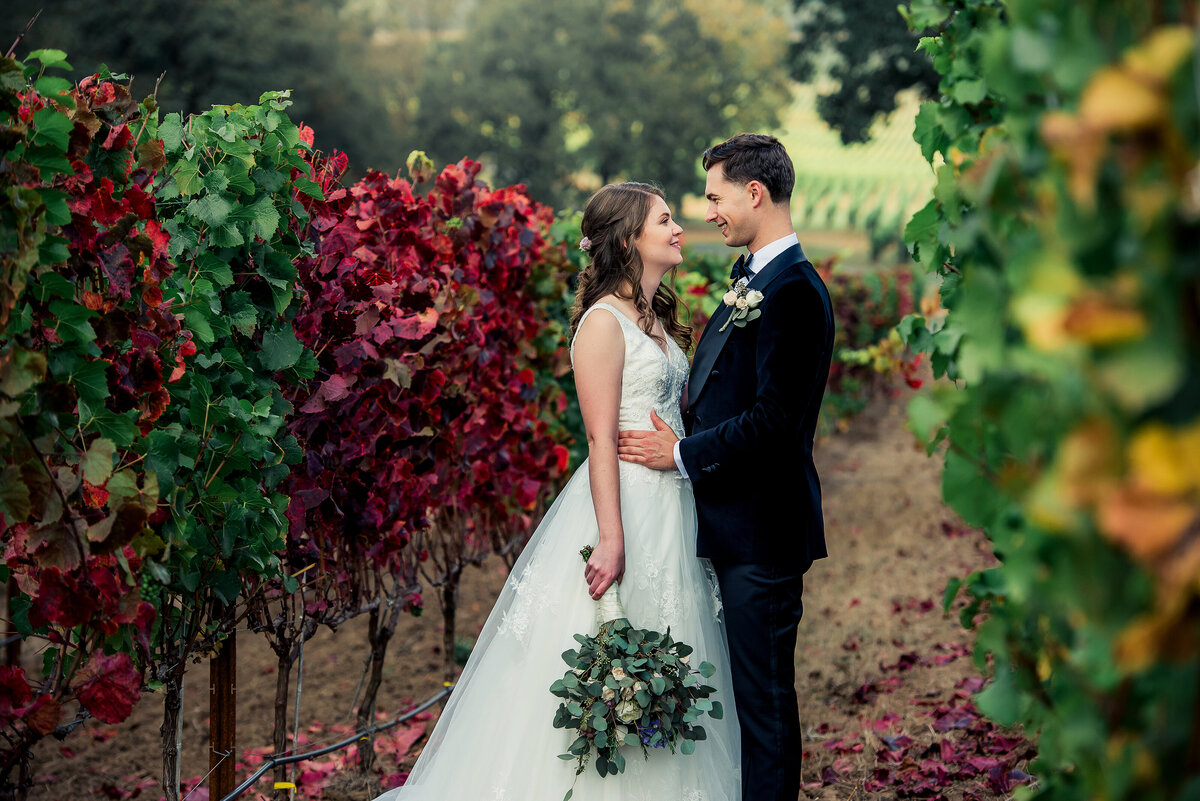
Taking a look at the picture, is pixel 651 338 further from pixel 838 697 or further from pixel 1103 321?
pixel 838 697

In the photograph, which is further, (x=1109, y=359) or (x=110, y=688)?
(x=110, y=688)

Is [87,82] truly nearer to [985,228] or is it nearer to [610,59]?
[985,228]

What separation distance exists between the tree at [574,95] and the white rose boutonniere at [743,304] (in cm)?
3933

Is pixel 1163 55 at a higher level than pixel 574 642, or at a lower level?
higher

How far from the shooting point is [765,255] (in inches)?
127

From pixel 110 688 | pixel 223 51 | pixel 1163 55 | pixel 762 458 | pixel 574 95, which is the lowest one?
pixel 110 688

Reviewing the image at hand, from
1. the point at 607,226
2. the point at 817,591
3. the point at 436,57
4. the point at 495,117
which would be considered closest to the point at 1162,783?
the point at 607,226

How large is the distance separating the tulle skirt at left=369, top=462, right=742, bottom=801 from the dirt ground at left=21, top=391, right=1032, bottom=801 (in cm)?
98

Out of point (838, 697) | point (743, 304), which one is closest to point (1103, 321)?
point (743, 304)

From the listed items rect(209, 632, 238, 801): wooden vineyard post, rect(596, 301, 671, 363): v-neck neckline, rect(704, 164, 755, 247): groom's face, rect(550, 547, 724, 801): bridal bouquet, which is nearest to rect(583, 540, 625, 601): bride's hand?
rect(550, 547, 724, 801): bridal bouquet

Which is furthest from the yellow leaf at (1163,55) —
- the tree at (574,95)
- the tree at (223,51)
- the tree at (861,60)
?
the tree at (574,95)

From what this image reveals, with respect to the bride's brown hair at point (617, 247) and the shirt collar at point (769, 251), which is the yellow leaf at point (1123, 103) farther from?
the bride's brown hair at point (617, 247)

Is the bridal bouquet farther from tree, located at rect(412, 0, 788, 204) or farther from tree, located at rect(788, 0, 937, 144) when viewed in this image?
tree, located at rect(412, 0, 788, 204)

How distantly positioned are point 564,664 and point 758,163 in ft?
5.91
